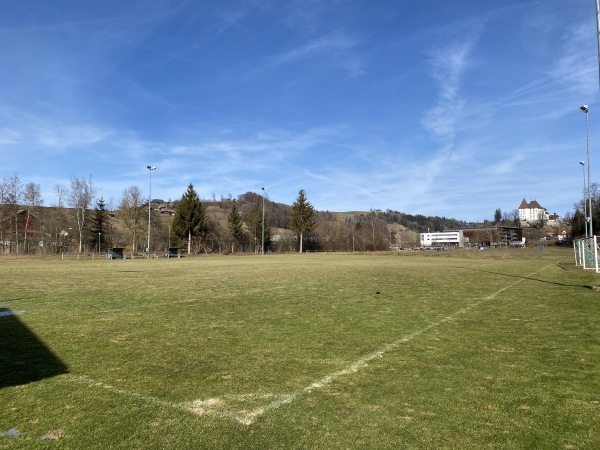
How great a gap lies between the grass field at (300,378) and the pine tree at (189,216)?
201ft

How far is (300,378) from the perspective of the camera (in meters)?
4.98

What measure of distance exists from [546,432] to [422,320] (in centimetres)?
555

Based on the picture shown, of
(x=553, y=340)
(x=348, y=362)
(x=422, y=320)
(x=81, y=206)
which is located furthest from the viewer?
(x=81, y=206)

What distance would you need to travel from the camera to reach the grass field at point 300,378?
345 centimetres

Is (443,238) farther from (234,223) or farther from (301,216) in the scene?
(234,223)

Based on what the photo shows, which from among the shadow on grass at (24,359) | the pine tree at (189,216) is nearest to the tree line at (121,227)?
the pine tree at (189,216)

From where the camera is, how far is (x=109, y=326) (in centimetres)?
829

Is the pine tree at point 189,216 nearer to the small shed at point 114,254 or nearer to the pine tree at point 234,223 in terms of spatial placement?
the pine tree at point 234,223

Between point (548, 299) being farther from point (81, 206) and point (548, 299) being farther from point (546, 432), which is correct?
point (81, 206)

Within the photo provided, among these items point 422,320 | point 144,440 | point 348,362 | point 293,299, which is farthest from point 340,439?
point 293,299

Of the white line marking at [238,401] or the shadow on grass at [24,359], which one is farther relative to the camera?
the shadow on grass at [24,359]

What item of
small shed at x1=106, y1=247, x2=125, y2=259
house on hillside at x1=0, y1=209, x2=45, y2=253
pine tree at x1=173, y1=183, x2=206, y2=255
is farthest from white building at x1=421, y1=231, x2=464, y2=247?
house on hillside at x1=0, y1=209, x2=45, y2=253

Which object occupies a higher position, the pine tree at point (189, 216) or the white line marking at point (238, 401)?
the pine tree at point (189, 216)

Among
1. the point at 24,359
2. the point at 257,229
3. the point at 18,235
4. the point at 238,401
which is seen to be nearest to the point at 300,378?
the point at 238,401
